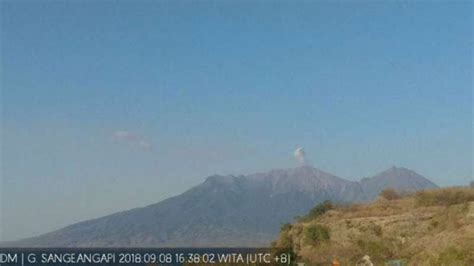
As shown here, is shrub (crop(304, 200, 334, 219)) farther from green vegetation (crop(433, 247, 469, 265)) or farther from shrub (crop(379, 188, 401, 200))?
green vegetation (crop(433, 247, 469, 265))

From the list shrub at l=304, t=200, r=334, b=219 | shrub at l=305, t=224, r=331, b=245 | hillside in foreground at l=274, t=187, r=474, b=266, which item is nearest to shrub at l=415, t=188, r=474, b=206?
hillside in foreground at l=274, t=187, r=474, b=266

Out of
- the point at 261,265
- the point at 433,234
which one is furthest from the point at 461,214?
the point at 261,265

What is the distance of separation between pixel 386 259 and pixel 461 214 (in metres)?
6.13

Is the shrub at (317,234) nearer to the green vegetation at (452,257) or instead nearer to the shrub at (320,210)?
the shrub at (320,210)

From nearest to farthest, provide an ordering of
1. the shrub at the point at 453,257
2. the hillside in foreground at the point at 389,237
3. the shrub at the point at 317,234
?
the shrub at the point at 453,257 → the hillside in foreground at the point at 389,237 → the shrub at the point at 317,234

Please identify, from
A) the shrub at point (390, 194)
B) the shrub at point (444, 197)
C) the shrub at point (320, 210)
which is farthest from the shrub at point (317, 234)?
the shrub at point (390, 194)

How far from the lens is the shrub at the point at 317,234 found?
187ft

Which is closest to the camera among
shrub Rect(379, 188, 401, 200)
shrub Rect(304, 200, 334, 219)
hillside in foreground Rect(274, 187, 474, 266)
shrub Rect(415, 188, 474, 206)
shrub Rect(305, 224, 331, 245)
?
hillside in foreground Rect(274, 187, 474, 266)

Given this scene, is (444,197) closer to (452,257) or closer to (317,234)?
(317,234)

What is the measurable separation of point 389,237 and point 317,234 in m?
5.72

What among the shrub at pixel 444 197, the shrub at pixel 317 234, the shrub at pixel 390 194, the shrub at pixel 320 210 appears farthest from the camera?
the shrub at pixel 390 194

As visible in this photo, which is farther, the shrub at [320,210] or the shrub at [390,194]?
the shrub at [390,194]

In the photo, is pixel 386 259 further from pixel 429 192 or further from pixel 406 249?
pixel 429 192

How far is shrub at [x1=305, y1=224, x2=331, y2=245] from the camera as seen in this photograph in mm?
56875
